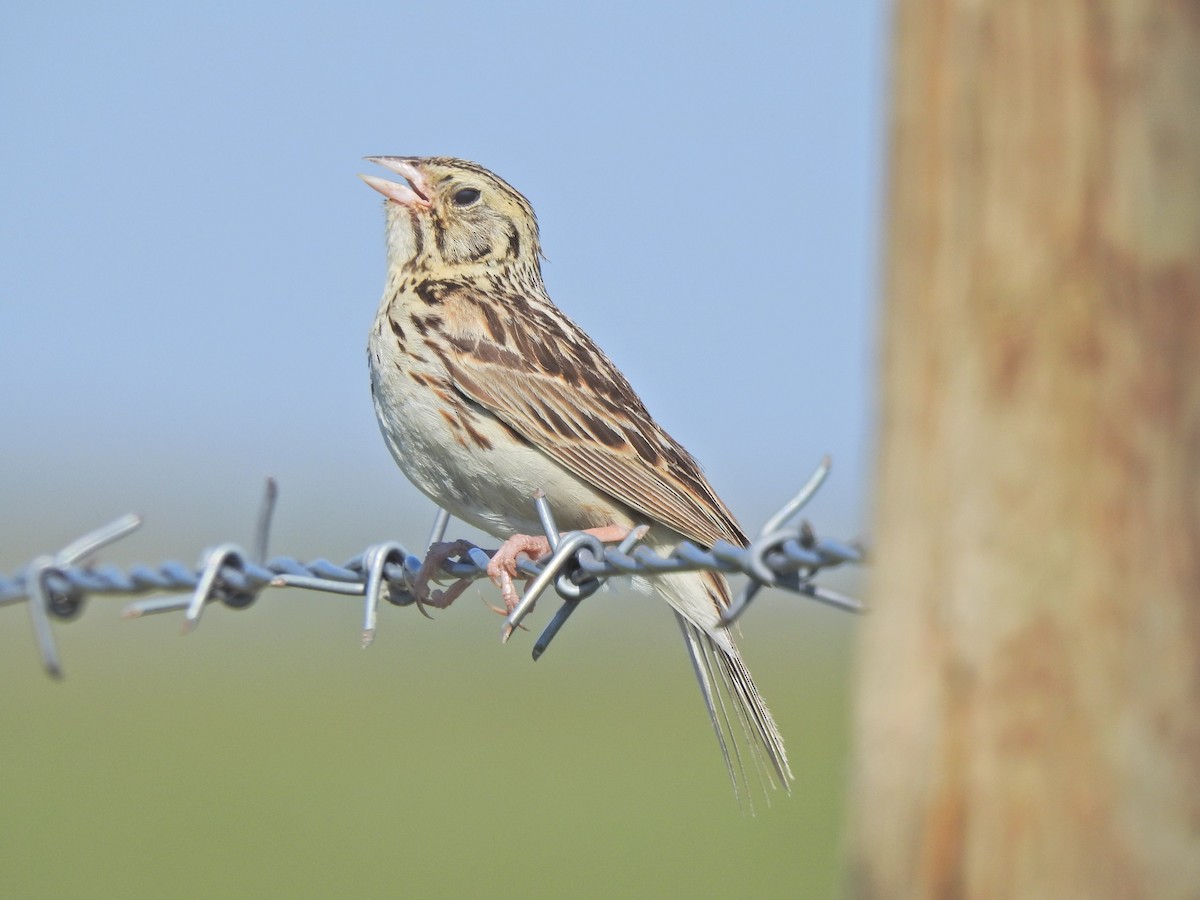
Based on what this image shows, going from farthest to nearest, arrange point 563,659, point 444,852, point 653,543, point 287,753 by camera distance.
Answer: point 563,659
point 287,753
point 444,852
point 653,543

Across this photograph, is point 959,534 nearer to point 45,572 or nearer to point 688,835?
point 45,572

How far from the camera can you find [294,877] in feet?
59.2

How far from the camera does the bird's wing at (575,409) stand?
678 cm

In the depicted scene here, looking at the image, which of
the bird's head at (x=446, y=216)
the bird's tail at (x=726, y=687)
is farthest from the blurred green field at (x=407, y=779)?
the bird's head at (x=446, y=216)

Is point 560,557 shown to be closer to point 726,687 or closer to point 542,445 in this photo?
point 726,687

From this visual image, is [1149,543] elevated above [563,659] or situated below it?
above

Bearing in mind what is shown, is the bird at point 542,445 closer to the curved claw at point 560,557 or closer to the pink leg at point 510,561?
the pink leg at point 510,561

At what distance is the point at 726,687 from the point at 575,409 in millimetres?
1385

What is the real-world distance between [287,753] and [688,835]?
997 cm

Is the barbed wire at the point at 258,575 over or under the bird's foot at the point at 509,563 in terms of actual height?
over

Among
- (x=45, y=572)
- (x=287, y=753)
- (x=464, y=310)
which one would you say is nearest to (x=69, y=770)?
(x=287, y=753)

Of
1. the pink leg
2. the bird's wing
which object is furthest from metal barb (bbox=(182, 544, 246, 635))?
the bird's wing

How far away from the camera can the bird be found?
6605 mm

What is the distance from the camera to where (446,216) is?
7.82 m
